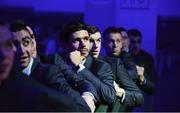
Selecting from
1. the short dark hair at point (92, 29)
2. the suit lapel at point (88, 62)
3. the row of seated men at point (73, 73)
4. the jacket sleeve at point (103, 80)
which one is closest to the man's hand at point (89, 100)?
the row of seated men at point (73, 73)

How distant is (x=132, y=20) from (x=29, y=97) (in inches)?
46.8

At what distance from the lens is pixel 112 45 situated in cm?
218

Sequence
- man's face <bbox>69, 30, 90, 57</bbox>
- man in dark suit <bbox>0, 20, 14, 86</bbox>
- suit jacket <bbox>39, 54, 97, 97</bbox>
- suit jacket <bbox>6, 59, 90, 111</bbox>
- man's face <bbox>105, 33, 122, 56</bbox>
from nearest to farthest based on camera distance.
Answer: man in dark suit <bbox>0, 20, 14, 86</bbox> → suit jacket <bbox>6, 59, 90, 111</bbox> → suit jacket <bbox>39, 54, 97, 97</bbox> → man's face <bbox>69, 30, 90, 57</bbox> → man's face <bbox>105, 33, 122, 56</bbox>

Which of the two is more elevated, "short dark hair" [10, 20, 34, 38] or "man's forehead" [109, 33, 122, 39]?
"short dark hair" [10, 20, 34, 38]

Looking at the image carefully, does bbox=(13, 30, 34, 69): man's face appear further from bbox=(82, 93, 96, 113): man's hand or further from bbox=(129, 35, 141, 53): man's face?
bbox=(129, 35, 141, 53): man's face

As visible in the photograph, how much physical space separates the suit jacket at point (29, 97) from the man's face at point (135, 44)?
108 cm

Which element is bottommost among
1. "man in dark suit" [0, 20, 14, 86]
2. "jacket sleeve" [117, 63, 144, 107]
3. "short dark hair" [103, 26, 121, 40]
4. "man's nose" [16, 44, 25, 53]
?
"jacket sleeve" [117, 63, 144, 107]

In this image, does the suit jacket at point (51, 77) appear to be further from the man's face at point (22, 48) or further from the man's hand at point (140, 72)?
the man's hand at point (140, 72)

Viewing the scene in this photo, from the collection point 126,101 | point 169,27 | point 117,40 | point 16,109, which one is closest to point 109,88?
point 126,101

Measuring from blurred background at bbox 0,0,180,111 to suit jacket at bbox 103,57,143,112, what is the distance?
0.23m

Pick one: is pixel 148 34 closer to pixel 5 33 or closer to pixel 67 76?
pixel 67 76

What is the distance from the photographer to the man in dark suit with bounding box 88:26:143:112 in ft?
6.54

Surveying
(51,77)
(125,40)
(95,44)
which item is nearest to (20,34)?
(51,77)

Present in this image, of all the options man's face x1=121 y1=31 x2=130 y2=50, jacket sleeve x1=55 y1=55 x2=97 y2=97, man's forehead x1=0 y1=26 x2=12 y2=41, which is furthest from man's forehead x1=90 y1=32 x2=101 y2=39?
man's forehead x1=0 y1=26 x2=12 y2=41
